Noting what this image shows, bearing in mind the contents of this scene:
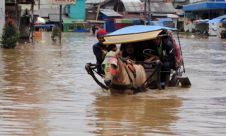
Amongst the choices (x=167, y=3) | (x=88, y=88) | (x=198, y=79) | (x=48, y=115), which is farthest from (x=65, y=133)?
(x=167, y=3)

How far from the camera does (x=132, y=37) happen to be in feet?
42.5

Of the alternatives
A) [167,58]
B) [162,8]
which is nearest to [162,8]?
[162,8]

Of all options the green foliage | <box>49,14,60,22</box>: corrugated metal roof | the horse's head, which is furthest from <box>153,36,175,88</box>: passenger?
<box>49,14,60,22</box>: corrugated metal roof

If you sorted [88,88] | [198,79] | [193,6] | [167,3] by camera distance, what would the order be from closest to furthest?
[88,88] < [198,79] < [193,6] < [167,3]

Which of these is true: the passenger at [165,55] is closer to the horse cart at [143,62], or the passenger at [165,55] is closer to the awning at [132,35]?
the horse cart at [143,62]

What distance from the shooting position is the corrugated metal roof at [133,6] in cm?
9569

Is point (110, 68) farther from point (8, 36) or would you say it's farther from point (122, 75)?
point (8, 36)

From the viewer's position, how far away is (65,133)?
7633 millimetres

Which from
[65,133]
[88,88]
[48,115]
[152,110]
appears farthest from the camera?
[88,88]

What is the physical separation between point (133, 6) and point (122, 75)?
85820mm

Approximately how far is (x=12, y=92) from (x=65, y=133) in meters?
5.02

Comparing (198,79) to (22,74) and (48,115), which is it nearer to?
(22,74)

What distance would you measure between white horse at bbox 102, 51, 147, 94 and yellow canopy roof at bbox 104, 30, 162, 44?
672mm

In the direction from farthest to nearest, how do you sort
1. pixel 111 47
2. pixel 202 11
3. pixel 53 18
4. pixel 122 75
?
pixel 53 18
pixel 202 11
pixel 111 47
pixel 122 75
